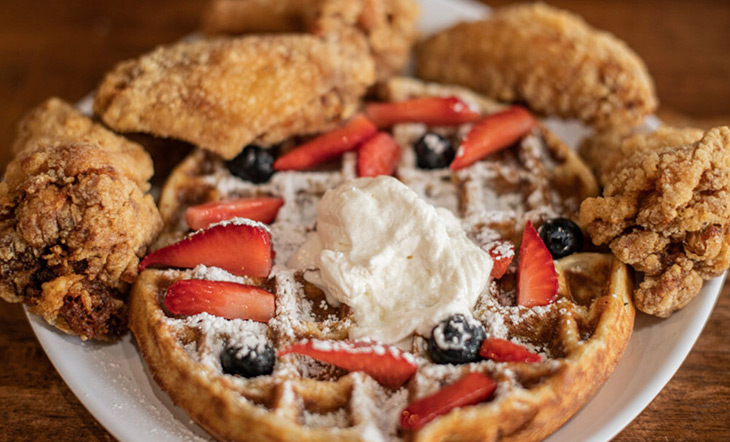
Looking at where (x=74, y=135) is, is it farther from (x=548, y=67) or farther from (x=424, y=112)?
(x=548, y=67)

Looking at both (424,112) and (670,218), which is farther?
(424,112)

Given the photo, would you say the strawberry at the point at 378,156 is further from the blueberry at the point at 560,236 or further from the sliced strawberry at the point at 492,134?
the blueberry at the point at 560,236

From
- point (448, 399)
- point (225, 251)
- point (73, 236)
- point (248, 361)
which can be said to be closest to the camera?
point (448, 399)

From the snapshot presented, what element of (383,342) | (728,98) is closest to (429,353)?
(383,342)

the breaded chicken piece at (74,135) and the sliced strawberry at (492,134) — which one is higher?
the breaded chicken piece at (74,135)

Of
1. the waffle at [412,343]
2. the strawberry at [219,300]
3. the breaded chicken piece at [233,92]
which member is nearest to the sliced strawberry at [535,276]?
the waffle at [412,343]

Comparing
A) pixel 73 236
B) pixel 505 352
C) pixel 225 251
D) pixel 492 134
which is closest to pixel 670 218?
pixel 505 352

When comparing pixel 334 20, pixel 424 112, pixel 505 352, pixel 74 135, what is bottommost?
pixel 505 352

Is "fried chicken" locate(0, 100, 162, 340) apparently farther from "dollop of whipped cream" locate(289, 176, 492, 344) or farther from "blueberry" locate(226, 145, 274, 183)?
"dollop of whipped cream" locate(289, 176, 492, 344)
